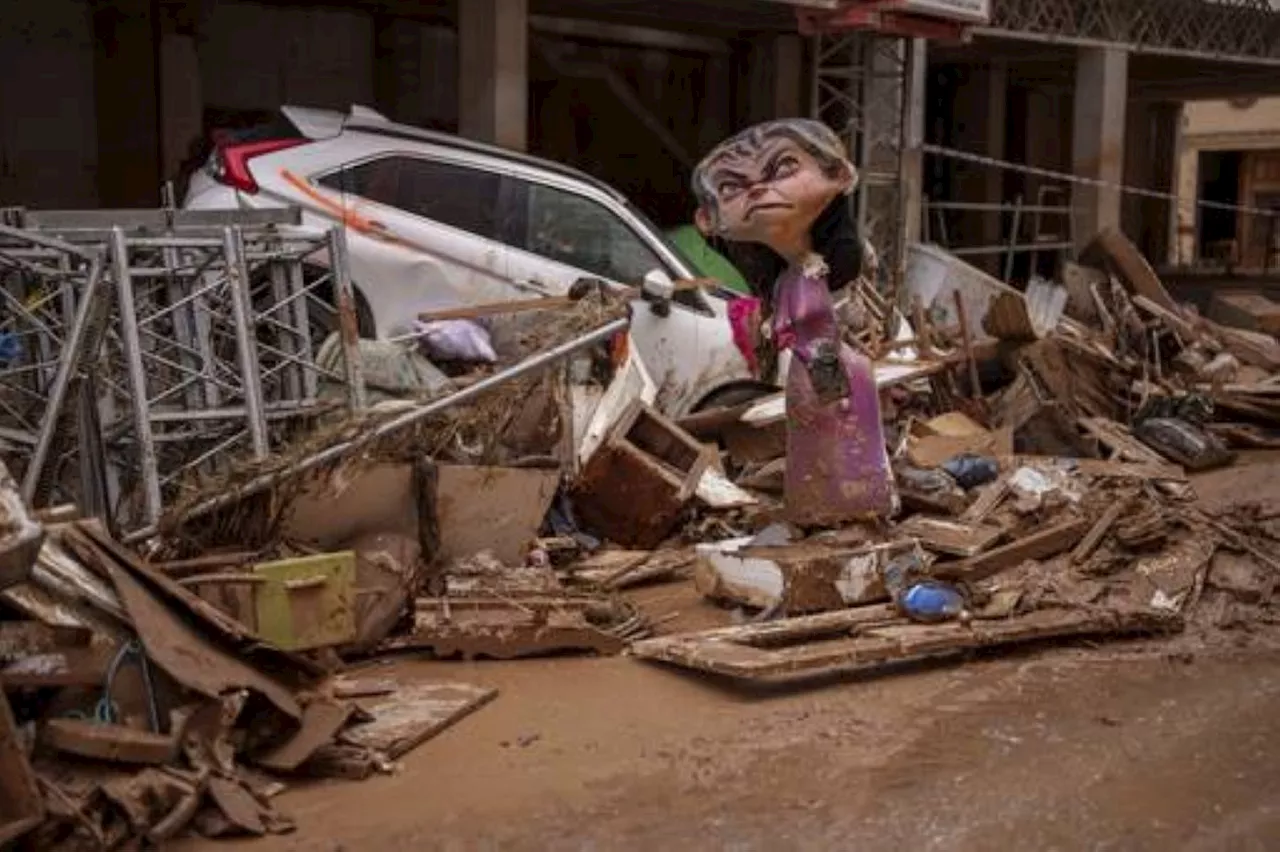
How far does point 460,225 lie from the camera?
10.4 metres

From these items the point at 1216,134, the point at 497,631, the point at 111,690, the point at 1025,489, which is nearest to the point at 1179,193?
the point at 1216,134

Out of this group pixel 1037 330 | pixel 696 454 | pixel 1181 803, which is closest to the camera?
pixel 1181 803

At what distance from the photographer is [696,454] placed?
358 inches

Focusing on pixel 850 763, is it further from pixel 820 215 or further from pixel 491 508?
pixel 820 215

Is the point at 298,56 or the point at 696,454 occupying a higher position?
the point at 298,56

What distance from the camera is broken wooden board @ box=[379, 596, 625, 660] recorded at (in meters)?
6.61

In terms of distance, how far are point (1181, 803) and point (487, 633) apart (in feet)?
9.50

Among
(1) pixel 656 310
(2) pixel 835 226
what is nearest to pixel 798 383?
(2) pixel 835 226

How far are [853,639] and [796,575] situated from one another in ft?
1.75

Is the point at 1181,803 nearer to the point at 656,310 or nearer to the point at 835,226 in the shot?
the point at 835,226

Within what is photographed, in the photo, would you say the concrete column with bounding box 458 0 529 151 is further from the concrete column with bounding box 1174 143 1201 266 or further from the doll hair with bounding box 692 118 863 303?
the concrete column with bounding box 1174 143 1201 266

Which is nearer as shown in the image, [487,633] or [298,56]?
[487,633]

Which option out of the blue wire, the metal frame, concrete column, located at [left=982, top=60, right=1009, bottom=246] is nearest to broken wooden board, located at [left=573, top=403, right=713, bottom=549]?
the blue wire

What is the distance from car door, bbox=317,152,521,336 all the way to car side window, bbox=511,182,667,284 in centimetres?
26
